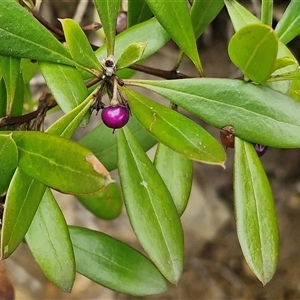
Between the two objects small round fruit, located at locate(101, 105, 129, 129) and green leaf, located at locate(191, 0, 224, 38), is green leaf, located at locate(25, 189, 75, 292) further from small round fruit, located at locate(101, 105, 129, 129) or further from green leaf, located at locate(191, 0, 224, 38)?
green leaf, located at locate(191, 0, 224, 38)

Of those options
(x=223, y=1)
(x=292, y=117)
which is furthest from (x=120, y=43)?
(x=292, y=117)

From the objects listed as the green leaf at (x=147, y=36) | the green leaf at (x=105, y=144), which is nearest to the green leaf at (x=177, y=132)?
the green leaf at (x=147, y=36)

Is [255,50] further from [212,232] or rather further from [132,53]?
[212,232]

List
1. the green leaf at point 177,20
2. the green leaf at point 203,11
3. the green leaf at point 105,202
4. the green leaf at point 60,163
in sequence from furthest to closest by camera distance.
Answer: the green leaf at point 105,202
the green leaf at point 203,11
the green leaf at point 177,20
the green leaf at point 60,163

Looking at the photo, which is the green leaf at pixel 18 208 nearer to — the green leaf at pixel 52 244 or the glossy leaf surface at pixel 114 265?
the green leaf at pixel 52 244

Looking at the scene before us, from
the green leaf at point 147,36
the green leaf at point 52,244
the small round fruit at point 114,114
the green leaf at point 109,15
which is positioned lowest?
the green leaf at point 52,244

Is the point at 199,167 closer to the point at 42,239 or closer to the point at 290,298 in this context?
the point at 290,298

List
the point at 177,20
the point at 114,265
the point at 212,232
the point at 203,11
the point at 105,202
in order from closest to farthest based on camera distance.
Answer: the point at 177,20 < the point at 203,11 < the point at 114,265 < the point at 105,202 < the point at 212,232

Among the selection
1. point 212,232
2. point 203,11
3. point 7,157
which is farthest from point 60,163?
point 212,232

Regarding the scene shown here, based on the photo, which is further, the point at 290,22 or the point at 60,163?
the point at 290,22
